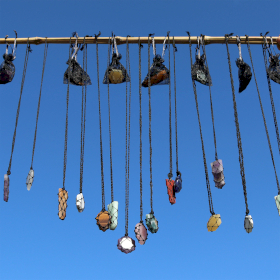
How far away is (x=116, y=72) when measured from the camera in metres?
4.39

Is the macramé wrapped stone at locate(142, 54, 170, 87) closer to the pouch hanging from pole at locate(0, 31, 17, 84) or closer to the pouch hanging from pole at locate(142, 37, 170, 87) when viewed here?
the pouch hanging from pole at locate(142, 37, 170, 87)

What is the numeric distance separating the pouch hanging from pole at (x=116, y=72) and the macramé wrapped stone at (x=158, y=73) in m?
0.27

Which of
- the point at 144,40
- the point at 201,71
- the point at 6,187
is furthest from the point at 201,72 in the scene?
the point at 6,187

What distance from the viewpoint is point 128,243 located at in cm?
371

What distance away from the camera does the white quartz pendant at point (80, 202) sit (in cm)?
379

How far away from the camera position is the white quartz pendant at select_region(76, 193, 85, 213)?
12.5 feet

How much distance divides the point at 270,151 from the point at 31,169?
8.80 ft

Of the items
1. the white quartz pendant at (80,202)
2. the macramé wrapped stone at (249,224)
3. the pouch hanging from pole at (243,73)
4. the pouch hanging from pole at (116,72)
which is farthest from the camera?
the pouch hanging from pole at (116,72)

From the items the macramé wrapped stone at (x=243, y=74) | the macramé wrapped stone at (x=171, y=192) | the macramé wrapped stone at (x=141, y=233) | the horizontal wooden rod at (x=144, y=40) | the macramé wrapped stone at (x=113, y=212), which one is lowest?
the macramé wrapped stone at (x=141, y=233)

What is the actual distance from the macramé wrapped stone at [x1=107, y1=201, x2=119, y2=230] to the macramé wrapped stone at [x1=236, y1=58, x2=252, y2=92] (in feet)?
6.65

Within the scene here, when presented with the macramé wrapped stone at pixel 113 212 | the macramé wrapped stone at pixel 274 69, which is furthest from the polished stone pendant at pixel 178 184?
the macramé wrapped stone at pixel 274 69

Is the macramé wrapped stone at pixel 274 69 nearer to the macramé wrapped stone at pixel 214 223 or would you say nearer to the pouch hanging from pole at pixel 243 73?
the pouch hanging from pole at pixel 243 73

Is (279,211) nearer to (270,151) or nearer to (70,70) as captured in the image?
(270,151)

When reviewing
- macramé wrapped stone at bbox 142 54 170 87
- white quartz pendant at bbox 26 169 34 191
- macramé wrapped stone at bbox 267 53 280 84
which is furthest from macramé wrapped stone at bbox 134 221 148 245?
macramé wrapped stone at bbox 267 53 280 84
